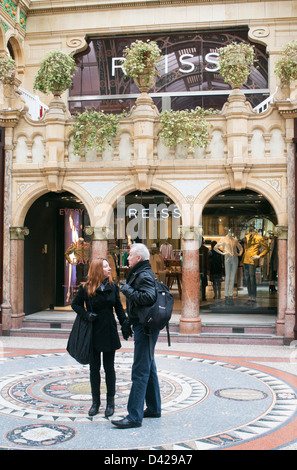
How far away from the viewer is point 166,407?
20.5 feet

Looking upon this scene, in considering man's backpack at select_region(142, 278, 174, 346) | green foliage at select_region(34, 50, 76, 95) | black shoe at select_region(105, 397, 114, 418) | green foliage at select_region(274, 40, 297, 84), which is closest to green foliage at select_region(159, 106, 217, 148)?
green foliage at select_region(274, 40, 297, 84)

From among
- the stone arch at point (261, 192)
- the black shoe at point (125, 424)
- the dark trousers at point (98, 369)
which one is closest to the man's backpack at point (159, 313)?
the dark trousers at point (98, 369)

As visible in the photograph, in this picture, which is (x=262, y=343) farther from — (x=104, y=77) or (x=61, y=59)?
(x=104, y=77)

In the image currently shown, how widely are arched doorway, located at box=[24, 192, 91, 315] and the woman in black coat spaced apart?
292 inches

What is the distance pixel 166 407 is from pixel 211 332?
17.3ft

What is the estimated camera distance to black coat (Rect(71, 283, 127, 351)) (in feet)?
18.8

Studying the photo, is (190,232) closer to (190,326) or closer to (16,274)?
(190,326)

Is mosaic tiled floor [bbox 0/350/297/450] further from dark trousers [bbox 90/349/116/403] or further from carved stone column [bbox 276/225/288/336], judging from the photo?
carved stone column [bbox 276/225/288/336]

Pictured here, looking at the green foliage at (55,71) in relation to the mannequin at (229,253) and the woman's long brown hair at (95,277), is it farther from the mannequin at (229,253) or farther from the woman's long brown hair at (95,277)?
the woman's long brown hair at (95,277)

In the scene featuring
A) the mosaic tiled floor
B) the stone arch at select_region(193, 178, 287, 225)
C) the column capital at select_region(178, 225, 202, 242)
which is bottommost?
the mosaic tiled floor

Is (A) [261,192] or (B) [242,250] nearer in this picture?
(A) [261,192]

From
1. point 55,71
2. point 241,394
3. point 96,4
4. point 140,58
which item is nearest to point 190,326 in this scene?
point 241,394

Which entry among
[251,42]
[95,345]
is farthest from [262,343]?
[251,42]

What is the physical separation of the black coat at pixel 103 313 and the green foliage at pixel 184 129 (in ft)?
19.6
